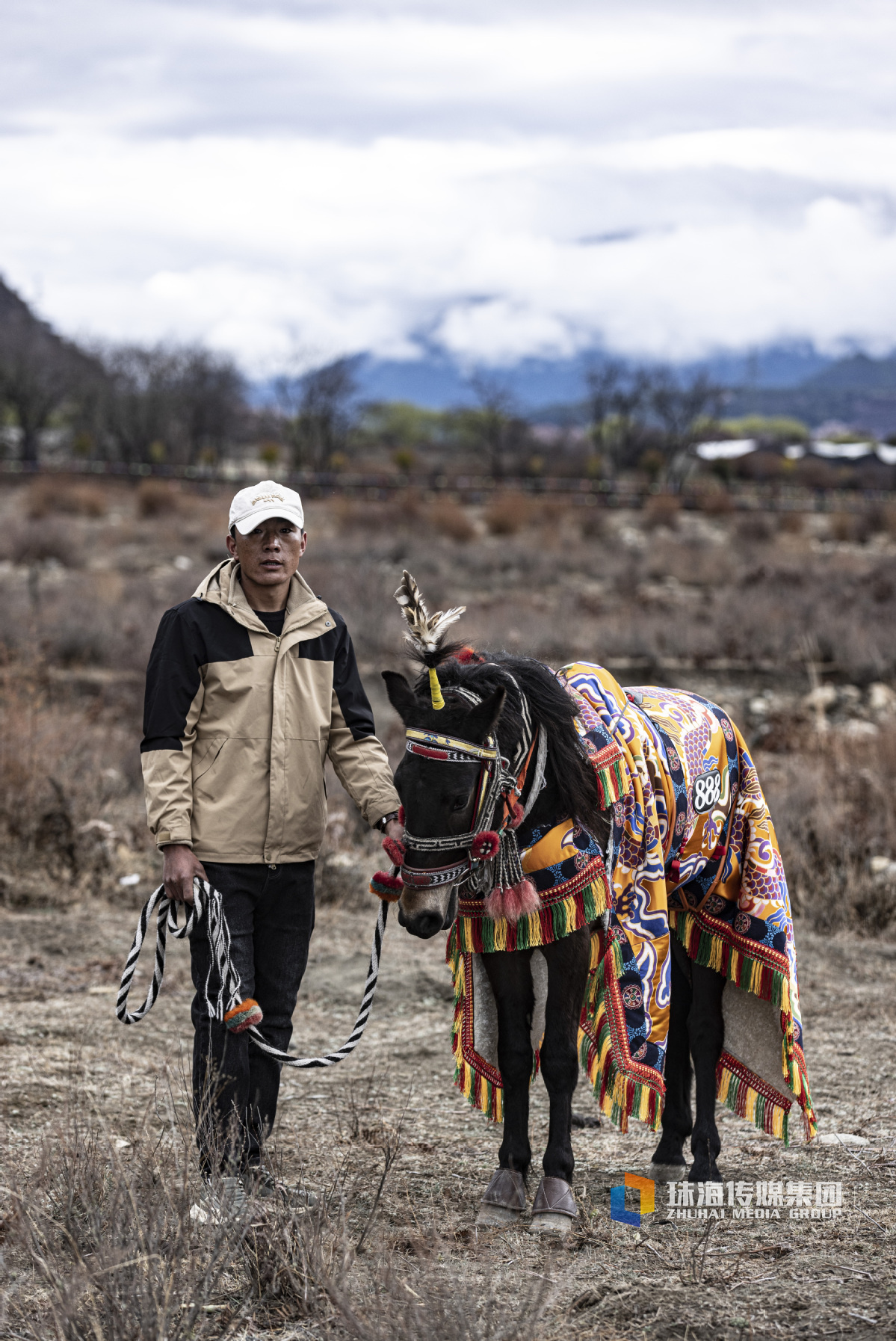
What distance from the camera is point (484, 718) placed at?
10.9 feet

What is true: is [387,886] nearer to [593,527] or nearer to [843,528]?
[593,527]

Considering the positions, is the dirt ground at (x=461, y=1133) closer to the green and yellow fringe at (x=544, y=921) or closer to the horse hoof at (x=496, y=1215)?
the horse hoof at (x=496, y=1215)

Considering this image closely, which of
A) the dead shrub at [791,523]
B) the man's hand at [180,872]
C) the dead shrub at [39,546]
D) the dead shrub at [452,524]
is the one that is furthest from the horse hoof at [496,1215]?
the dead shrub at [791,523]

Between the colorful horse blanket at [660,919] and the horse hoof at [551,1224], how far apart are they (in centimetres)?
30

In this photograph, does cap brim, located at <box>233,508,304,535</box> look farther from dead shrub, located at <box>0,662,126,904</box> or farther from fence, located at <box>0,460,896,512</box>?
fence, located at <box>0,460,896,512</box>

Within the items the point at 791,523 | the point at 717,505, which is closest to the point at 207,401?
the point at 717,505

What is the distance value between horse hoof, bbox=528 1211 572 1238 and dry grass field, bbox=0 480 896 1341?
0.19 feet

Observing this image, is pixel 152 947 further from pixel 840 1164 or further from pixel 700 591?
pixel 700 591

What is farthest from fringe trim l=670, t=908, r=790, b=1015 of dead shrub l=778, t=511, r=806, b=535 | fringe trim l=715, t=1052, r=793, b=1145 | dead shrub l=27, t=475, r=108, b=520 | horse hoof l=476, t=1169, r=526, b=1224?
dead shrub l=778, t=511, r=806, b=535

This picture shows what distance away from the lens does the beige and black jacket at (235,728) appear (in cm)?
355

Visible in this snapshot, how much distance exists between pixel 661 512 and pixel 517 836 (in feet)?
85.9

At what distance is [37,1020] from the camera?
17.8 ft

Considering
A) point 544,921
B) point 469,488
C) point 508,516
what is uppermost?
point 469,488

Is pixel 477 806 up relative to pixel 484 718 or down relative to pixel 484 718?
down
